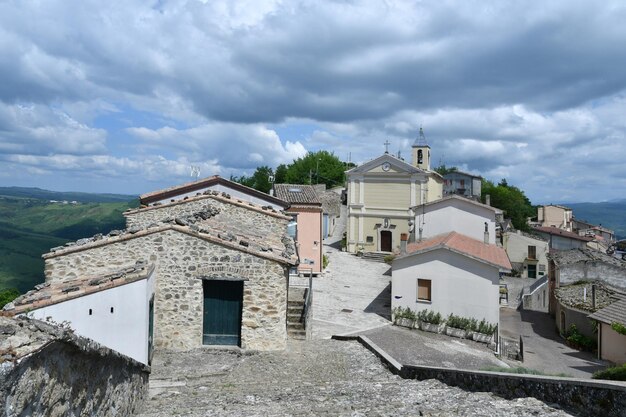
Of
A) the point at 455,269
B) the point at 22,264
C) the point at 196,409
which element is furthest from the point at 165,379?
the point at 22,264

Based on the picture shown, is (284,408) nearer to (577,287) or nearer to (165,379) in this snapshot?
(165,379)

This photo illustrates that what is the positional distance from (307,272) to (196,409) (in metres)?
21.3

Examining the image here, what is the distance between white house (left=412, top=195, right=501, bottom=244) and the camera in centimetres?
3016

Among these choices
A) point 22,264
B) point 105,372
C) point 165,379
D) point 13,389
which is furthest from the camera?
point 22,264

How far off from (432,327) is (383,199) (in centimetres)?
2225

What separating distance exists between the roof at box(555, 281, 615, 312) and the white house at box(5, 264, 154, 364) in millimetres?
23651

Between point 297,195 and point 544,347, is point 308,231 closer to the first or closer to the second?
point 297,195

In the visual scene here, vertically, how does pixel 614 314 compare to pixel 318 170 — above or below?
below

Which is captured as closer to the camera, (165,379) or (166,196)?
(165,379)

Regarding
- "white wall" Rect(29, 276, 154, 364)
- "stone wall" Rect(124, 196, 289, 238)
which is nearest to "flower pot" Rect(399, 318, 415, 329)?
"stone wall" Rect(124, 196, 289, 238)

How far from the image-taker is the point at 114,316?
9062 mm

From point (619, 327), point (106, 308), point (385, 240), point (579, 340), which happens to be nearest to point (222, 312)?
point (106, 308)

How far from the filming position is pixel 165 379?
919 centimetres

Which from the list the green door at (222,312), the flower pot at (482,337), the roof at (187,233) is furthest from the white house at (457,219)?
the green door at (222,312)
